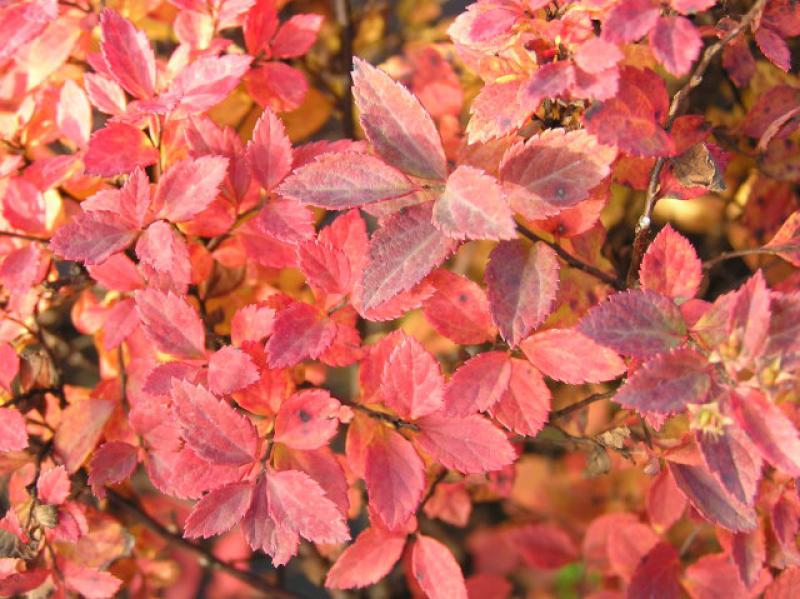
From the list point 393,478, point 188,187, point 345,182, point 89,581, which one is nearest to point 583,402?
point 393,478

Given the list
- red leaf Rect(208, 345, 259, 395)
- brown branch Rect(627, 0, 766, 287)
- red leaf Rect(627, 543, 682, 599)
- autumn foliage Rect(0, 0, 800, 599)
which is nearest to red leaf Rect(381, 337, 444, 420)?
autumn foliage Rect(0, 0, 800, 599)

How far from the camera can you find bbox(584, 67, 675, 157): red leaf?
57 cm

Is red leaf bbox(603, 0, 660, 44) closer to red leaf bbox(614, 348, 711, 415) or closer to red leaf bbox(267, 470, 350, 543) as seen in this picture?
red leaf bbox(614, 348, 711, 415)

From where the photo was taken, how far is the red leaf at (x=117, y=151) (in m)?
0.71

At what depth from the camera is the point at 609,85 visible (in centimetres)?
55

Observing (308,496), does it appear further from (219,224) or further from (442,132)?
(442,132)

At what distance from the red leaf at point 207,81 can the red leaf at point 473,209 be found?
0.24 metres

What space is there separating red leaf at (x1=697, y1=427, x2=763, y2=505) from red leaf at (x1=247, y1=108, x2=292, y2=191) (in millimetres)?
414

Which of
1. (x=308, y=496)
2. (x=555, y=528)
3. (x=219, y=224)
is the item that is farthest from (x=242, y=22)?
(x=555, y=528)

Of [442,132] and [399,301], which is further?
[442,132]

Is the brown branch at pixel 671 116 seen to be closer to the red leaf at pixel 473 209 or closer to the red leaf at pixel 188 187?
the red leaf at pixel 473 209

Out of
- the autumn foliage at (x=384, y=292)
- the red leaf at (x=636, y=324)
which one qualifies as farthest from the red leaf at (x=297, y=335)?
the red leaf at (x=636, y=324)

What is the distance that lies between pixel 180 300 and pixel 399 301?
0.19m

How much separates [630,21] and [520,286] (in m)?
0.21
